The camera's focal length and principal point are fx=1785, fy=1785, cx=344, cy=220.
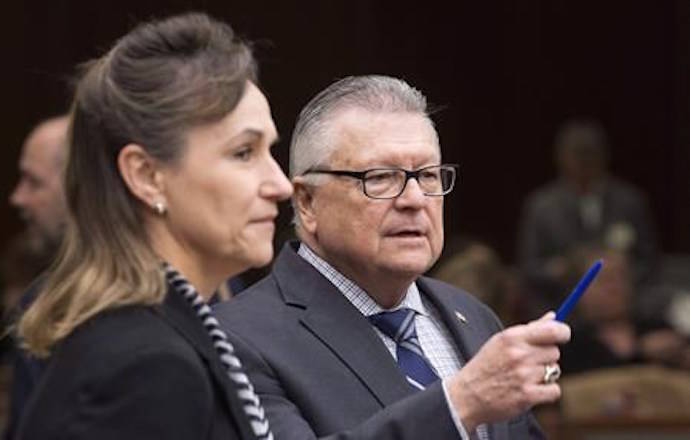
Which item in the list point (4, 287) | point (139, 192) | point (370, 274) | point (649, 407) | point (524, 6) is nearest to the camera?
point (139, 192)

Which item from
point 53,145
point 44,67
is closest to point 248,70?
point 53,145

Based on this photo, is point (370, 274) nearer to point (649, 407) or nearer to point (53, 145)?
point (53, 145)

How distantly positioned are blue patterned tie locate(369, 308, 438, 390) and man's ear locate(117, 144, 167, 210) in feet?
3.61

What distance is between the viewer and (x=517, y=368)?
2.98m

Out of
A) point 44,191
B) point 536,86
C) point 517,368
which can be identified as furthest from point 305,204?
point 536,86

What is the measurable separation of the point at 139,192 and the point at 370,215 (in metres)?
1.11

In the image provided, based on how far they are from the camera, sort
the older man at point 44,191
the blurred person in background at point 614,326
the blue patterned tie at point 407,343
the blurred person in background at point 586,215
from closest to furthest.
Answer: the blue patterned tie at point 407,343
the older man at point 44,191
the blurred person in background at point 614,326
the blurred person in background at point 586,215

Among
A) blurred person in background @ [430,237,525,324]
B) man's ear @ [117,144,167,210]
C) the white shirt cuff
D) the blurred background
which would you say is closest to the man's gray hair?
the white shirt cuff

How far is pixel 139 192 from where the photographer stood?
8.42 feet

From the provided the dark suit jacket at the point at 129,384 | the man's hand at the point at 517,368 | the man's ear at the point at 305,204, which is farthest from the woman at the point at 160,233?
the man's ear at the point at 305,204

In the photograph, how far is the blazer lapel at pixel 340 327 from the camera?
346 centimetres

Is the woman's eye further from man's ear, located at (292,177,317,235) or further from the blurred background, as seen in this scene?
the blurred background

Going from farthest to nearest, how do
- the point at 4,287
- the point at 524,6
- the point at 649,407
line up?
the point at 524,6
the point at 4,287
the point at 649,407

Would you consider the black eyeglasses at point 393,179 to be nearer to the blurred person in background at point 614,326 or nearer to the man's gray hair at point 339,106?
the man's gray hair at point 339,106
